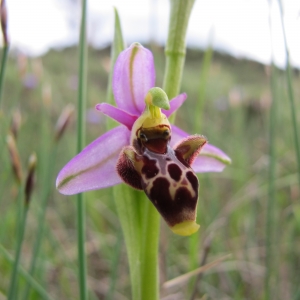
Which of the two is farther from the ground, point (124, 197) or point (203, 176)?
point (124, 197)

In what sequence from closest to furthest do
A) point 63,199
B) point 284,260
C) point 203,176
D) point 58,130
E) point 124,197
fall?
point 124,197 < point 58,130 < point 284,260 < point 203,176 < point 63,199

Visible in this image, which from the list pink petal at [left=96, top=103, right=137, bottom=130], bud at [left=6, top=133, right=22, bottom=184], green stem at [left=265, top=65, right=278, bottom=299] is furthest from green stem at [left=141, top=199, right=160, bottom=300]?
green stem at [left=265, top=65, right=278, bottom=299]

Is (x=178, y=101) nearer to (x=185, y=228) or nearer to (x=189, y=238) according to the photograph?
(x=185, y=228)

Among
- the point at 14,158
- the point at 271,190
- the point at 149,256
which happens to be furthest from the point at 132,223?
the point at 271,190

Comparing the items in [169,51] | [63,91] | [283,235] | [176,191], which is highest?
[169,51]

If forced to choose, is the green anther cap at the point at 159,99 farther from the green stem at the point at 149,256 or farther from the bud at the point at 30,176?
the bud at the point at 30,176

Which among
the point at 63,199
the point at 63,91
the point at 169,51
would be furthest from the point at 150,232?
the point at 63,91

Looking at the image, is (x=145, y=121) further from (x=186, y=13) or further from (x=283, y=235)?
(x=283, y=235)
